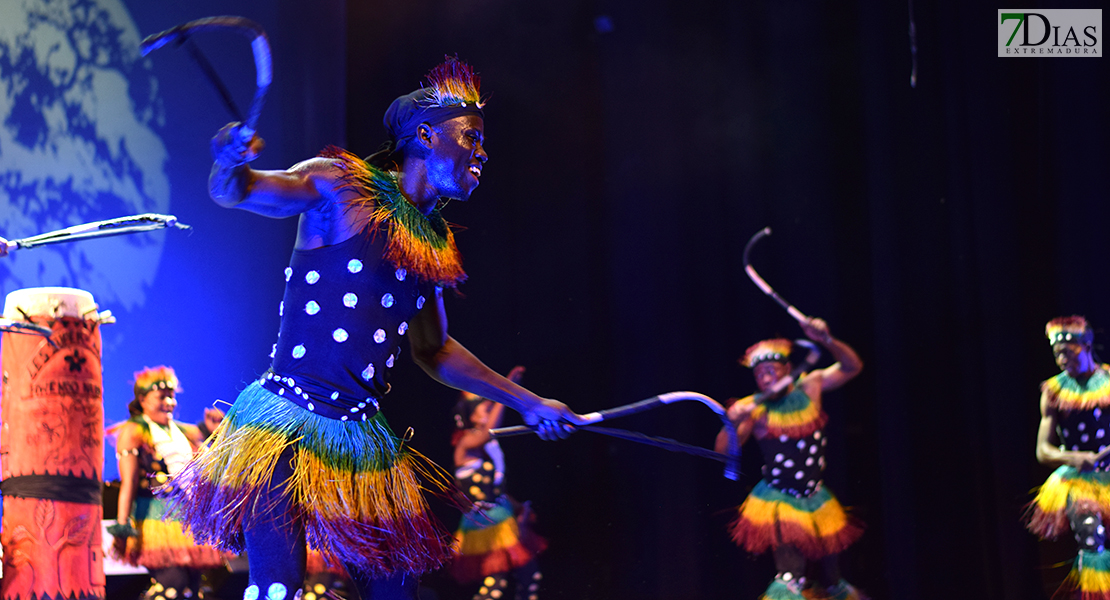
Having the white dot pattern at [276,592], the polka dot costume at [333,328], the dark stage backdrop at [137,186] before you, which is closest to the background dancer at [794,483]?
the dark stage backdrop at [137,186]

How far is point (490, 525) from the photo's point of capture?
4.30 m

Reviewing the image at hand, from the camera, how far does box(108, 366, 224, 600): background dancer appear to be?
3.95 m

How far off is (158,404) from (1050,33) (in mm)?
4984

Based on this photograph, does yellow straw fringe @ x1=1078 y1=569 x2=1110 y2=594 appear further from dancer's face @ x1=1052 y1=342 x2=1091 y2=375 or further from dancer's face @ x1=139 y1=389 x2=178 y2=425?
dancer's face @ x1=139 y1=389 x2=178 y2=425

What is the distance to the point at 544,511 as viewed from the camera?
458cm

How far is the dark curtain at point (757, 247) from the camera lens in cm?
454

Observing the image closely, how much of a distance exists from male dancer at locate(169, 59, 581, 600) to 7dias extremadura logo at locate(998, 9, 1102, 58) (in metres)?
4.17

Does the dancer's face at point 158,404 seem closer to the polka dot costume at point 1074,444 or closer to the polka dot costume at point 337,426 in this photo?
the polka dot costume at point 337,426

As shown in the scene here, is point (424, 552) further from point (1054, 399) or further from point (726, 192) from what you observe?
point (1054, 399)

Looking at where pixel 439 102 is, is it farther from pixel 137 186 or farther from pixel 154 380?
pixel 137 186

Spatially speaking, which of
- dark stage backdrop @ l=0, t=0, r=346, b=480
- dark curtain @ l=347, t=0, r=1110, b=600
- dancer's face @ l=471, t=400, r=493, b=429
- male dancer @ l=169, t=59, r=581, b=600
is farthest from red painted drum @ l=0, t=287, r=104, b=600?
male dancer @ l=169, t=59, r=581, b=600

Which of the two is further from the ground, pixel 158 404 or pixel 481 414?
pixel 158 404

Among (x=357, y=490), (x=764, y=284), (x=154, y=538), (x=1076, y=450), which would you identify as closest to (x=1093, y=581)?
(x=1076, y=450)

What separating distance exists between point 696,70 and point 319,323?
375 centimetres
